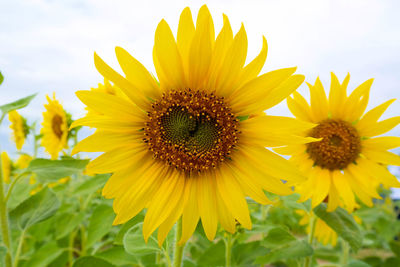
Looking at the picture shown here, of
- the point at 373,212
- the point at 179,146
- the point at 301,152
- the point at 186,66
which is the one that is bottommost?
the point at 373,212

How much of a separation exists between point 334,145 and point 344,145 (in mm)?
65

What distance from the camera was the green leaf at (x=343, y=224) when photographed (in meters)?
1.81

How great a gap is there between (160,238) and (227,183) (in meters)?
0.37


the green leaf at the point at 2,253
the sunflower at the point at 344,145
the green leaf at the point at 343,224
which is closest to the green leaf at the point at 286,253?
the green leaf at the point at 343,224

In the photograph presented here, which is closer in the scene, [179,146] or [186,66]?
[186,66]

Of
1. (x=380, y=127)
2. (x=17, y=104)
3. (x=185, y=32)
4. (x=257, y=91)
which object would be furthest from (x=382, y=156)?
(x=17, y=104)

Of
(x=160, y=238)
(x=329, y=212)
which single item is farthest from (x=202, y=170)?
(x=329, y=212)

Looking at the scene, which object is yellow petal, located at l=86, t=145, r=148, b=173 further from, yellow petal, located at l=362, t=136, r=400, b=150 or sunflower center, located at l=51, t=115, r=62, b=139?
sunflower center, located at l=51, t=115, r=62, b=139

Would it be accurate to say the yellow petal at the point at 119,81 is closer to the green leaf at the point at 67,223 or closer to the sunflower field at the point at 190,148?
the sunflower field at the point at 190,148

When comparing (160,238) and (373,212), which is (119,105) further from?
(373,212)

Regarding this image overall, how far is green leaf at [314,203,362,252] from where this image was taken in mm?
1805

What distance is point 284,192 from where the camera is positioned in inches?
55.3

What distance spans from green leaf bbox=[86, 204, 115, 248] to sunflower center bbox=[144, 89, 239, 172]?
1.00 m

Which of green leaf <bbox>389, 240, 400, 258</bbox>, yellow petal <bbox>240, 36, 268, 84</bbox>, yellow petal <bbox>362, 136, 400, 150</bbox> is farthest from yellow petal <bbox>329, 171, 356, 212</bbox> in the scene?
green leaf <bbox>389, 240, 400, 258</bbox>
